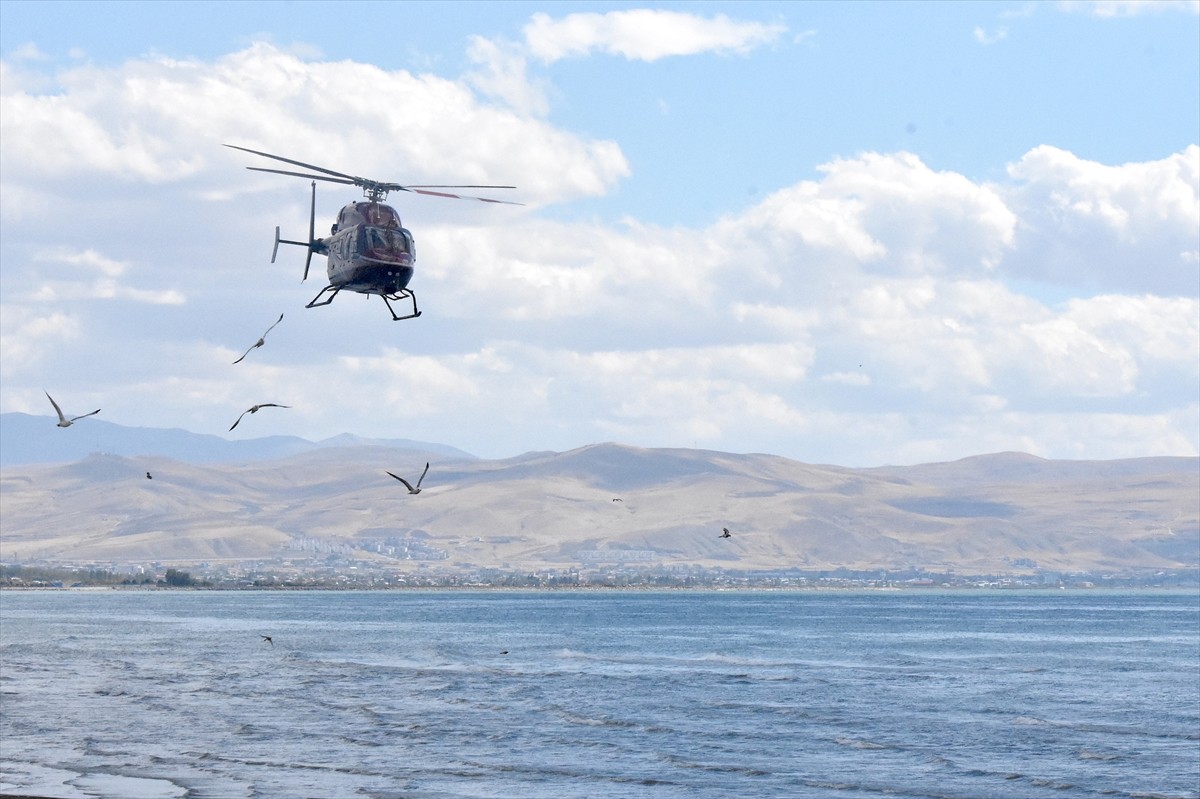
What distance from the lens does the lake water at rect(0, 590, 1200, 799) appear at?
5938 cm

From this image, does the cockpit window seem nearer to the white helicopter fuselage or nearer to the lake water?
the white helicopter fuselage

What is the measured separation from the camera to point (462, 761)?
64.6m

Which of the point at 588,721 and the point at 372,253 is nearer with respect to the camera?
the point at 372,253

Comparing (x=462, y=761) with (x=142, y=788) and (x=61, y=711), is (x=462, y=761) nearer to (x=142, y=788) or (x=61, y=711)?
(x=142, y=788)

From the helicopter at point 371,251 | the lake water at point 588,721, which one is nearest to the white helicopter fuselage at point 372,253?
the helicopter at point 371,251

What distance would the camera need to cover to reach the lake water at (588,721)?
59.4 meters

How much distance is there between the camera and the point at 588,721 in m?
79.1

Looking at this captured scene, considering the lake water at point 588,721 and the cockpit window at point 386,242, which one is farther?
the lake water at point 588,721

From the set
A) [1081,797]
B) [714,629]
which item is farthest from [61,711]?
[714,629]

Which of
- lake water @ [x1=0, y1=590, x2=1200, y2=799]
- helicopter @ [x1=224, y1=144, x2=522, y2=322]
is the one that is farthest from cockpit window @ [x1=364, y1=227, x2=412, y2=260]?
lake water @ [x1=0, y1=590, x2=1200, y2=799]

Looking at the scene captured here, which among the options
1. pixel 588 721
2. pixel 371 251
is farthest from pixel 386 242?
pixel 588 721

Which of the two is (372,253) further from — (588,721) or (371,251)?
(588,721)

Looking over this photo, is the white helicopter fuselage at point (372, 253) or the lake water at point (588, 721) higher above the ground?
the white helicopter fuselage at point (372, 253)

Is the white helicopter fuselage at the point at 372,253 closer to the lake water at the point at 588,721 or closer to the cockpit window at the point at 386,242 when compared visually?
the cockpit window at the point at 386,242
